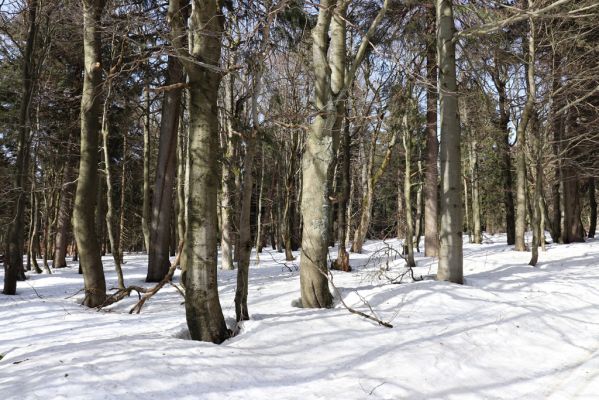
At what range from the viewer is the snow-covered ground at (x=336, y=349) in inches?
133

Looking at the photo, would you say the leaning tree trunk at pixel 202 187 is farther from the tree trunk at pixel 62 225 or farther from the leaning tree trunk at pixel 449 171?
the tree trunk at pixel 62 225

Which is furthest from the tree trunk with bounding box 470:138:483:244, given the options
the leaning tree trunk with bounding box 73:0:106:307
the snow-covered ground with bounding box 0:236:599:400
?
the leaning tree trunk with bounding box 73:0:106:307

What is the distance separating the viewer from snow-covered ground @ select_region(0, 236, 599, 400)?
3.38 m

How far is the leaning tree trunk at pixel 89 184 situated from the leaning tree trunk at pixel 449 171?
6.41 meters

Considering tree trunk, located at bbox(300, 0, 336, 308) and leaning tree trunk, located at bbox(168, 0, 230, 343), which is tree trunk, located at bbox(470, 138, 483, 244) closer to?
tree trunk, located at bbox(300, 0, 336, 308)

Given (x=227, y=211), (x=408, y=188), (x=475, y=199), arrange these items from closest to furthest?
(x=408, y=188) < (x=227, y=211) < (x=475, y=199)

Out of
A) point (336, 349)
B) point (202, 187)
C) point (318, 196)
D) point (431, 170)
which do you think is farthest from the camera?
point (431, 170)

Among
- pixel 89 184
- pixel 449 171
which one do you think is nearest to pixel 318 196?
pixel 449 171

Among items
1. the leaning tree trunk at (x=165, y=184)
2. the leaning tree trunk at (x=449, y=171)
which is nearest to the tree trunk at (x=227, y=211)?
the leaning tree trunk at (x=165, y=184)

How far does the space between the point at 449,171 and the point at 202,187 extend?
4.79m

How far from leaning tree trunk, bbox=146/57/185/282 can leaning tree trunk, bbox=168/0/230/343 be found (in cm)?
671

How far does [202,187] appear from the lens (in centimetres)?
493

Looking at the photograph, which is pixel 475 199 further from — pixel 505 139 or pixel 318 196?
pixel 318 196

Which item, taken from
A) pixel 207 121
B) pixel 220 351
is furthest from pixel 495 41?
pixel 220 351
